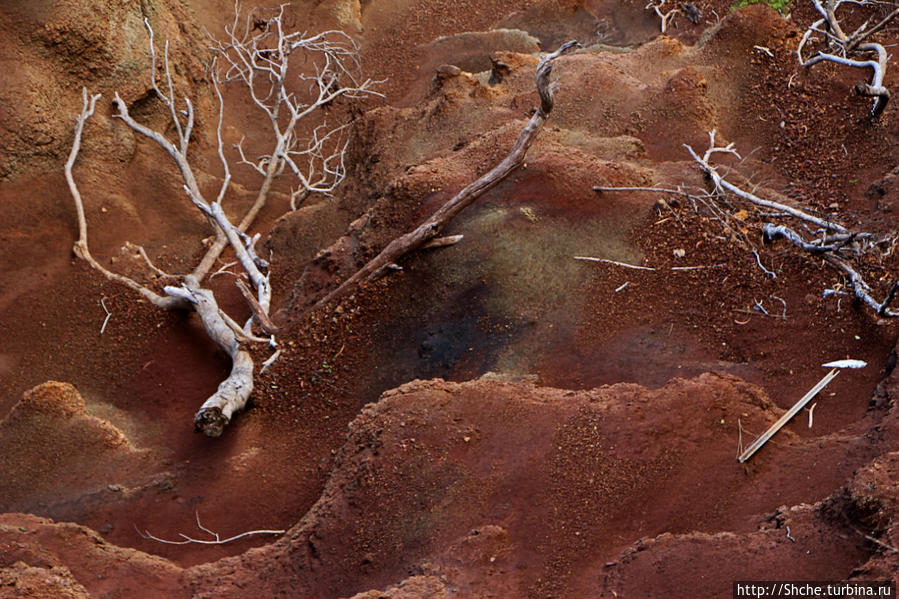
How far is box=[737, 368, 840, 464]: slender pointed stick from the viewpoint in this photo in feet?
18.4

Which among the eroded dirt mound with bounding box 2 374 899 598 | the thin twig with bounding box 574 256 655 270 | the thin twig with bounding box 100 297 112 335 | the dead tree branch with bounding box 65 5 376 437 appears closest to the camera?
the eroded dirt mound with bounding box 2 374 899 598

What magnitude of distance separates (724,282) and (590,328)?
1.17 metres

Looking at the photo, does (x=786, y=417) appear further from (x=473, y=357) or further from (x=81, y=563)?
(x=81, y=563)

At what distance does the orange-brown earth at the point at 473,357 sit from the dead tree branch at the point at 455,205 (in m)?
0.17

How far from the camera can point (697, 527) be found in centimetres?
525

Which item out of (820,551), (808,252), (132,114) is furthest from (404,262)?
(132,114)

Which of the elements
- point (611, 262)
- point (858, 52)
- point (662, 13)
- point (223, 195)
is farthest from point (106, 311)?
point (662, 13)

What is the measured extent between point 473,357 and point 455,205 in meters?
1.66

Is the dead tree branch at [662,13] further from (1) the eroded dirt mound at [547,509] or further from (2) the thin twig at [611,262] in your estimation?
(1) the eroded dirt mound at [547,509]

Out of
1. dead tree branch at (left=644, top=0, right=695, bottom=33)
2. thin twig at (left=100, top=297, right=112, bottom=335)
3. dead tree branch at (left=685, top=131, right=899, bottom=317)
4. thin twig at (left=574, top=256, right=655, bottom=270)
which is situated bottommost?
thin twig at (left=100, top=297, right=112, bottom=335)

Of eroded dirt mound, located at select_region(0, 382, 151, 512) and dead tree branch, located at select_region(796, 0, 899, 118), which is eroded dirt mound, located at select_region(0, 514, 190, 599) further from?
dead tree branch, located at select_region(796, 0, 899, 118)

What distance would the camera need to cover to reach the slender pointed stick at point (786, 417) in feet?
18.4

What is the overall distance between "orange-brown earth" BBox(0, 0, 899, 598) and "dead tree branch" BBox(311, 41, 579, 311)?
6.6 inches

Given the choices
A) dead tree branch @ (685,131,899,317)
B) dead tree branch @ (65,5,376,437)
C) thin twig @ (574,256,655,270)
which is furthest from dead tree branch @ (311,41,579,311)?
dead tree branch @ (685,131,899,317)
